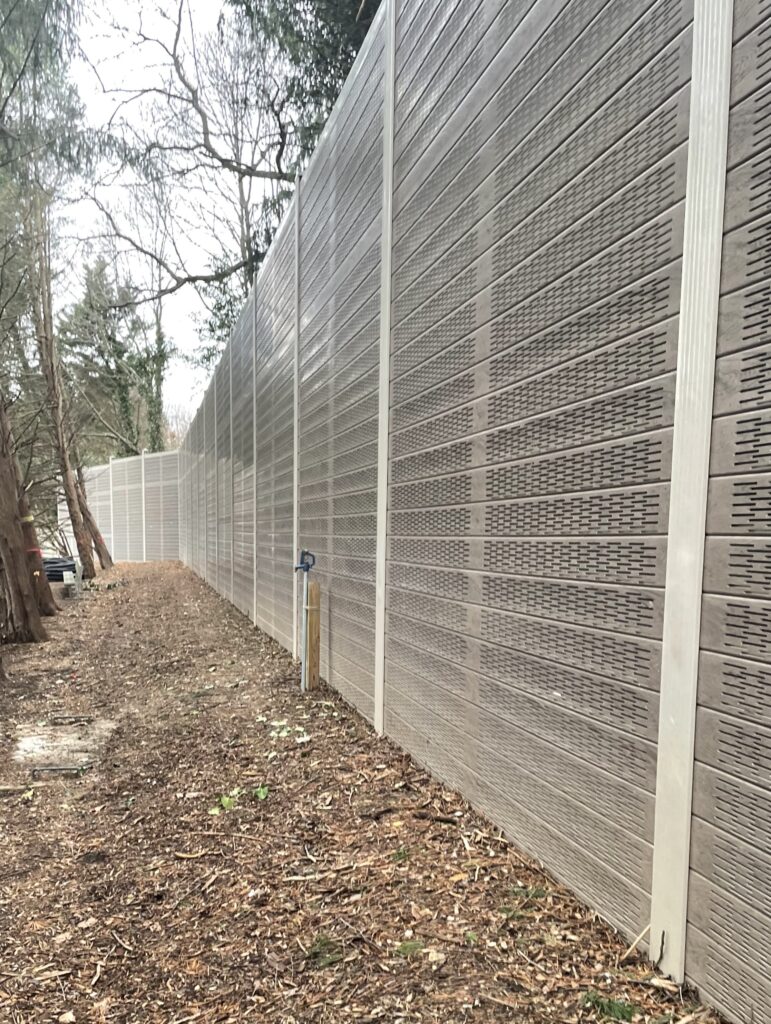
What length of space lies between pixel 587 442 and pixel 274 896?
2.07 metres

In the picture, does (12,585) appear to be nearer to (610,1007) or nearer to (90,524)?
(610,1007)

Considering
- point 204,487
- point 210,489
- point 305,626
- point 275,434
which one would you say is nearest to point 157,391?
point 204,487

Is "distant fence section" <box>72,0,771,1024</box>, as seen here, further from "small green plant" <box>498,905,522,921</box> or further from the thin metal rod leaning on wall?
the thin metal rod leaning on wall

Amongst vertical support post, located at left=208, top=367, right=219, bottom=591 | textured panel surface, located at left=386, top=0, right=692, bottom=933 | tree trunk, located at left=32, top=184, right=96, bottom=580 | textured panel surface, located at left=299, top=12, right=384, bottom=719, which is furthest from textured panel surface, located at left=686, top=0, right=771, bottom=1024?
tree trunk, located at left=32, top=184, right=96, bottom=580

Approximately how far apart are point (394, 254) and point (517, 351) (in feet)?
5.80

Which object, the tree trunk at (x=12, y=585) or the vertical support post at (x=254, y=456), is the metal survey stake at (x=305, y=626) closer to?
the vertical support post at (x=254, y=456)

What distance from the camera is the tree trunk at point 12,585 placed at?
8820 millimetres

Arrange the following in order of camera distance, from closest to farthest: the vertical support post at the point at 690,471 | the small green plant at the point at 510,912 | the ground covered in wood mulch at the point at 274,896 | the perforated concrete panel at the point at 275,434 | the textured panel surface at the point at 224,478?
the vertical support post at the point at 690,471
the ground covered in wood mulch at the point at 274,896
the small green plant at the point at 510,912
the perforated concrete panel at the point at 275,434
the textured panel surface at the point at 224,478

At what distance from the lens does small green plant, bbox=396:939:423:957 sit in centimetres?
205

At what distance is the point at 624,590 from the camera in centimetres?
200

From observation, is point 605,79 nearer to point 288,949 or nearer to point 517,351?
point 517,351

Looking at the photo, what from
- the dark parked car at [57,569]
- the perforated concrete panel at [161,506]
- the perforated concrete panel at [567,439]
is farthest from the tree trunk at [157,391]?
the perforated concrete panel at [567,439]

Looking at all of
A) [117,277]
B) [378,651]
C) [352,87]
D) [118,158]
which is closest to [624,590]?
[378,651]

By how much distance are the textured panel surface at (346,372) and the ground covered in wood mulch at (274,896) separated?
2.81 ft
